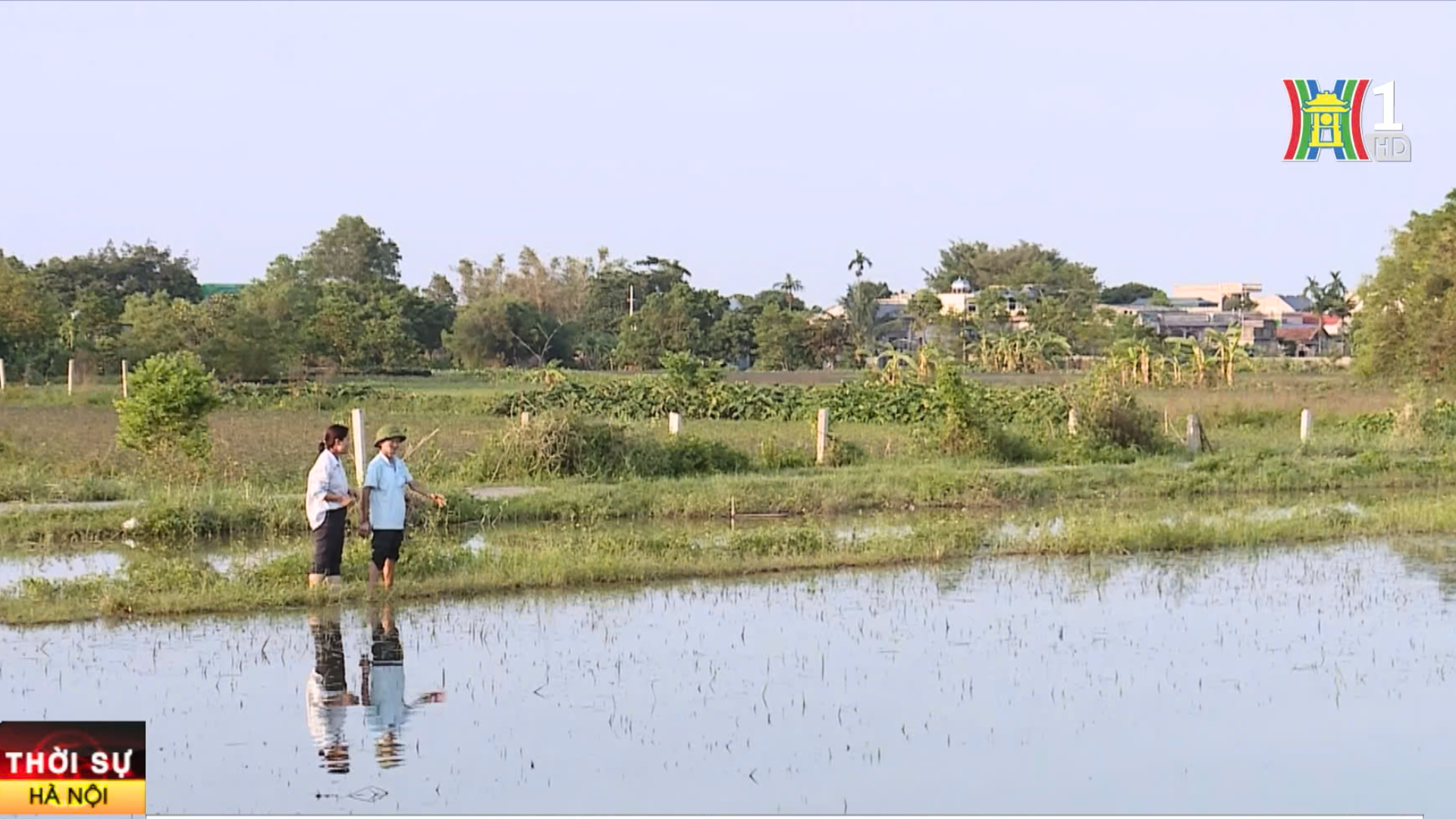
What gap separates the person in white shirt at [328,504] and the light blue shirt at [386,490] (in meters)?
0.17

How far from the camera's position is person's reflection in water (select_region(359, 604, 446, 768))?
7566mm

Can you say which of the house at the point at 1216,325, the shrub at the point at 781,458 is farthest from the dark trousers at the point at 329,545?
the house at the point at 1216,325

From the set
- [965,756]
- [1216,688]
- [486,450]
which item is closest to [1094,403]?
[486,450]

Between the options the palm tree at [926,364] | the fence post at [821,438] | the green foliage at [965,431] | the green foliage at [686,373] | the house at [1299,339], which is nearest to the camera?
the fence post at [821,438]

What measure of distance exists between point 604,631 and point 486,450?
10027 mm

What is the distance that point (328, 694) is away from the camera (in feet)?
28.6

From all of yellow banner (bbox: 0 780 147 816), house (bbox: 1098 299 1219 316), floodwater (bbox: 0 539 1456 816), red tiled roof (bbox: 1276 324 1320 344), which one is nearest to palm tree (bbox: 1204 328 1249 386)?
house (bbox: 1098 299 1219 316)

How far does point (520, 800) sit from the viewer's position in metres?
6.67

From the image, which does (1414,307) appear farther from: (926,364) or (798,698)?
(798,698)

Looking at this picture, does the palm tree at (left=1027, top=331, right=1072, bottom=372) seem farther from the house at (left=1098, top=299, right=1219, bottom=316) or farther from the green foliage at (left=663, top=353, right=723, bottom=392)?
the green foliage at (left=663, top=353, right=723, bottom=392)

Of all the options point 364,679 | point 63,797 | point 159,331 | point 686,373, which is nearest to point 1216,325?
point 686,373

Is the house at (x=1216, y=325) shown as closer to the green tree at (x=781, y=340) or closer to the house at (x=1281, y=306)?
the house at (x=1281, y=306)

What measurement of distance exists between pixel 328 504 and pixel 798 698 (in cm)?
390

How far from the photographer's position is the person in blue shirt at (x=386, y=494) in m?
10.9
